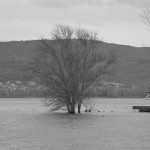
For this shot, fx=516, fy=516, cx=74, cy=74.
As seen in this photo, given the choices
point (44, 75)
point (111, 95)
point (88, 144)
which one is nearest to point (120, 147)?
point (88, 144)

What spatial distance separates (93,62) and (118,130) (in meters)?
26.7

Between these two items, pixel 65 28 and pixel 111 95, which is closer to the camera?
pixel 65 28

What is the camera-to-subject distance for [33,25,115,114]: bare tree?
2623 inches

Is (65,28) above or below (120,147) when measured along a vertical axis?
above

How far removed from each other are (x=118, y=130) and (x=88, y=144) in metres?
10.2

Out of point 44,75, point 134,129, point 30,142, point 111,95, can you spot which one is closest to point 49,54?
point 44,75

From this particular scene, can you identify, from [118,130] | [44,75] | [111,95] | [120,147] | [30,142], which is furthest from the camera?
[111,95]

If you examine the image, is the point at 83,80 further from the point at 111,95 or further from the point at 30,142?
the point at 111,95

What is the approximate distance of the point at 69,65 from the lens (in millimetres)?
67562

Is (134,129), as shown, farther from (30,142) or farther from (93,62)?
(93,62)

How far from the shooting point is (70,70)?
2670 inches

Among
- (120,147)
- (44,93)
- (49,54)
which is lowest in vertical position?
(120,147)

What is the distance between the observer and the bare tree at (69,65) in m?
66.6

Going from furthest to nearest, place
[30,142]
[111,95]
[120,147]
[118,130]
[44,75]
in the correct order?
[111,95] < [44,75] < [118,130] < [30,142] < [120,147]
